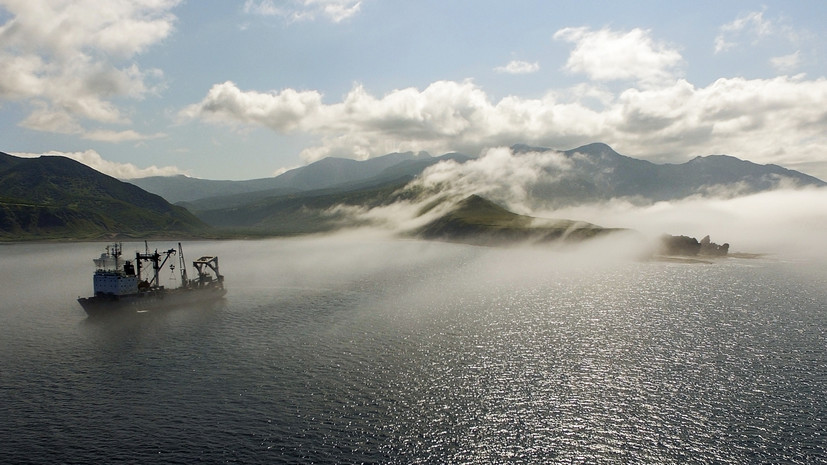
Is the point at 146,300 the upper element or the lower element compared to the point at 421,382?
upper

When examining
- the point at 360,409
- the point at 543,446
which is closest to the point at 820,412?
the point at 543,446

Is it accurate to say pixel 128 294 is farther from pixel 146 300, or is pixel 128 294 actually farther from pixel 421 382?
pixel 421 382

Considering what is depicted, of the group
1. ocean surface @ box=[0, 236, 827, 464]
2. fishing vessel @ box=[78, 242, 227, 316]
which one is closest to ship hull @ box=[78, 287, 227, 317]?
fishing vessel @ box=[78, 242, 227, 316]

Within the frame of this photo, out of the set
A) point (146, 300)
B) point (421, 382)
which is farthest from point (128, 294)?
point (421, 382)

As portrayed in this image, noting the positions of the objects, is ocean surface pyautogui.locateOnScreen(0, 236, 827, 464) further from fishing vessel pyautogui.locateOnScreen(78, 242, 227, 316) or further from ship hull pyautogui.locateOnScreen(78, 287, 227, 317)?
fishing vessel pyautogui.locateOnScreen(78, 242, 227, 316)

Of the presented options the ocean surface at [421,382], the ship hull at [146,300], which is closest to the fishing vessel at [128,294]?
the ship hull at [146,300]

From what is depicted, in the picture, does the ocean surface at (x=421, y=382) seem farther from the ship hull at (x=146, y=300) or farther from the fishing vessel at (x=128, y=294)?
the fishing vessel at (x=128, y=294)
